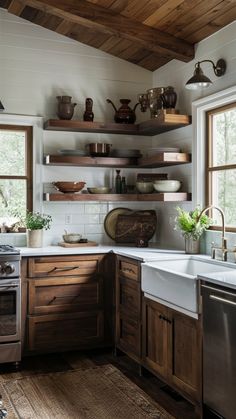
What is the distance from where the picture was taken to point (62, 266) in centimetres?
412

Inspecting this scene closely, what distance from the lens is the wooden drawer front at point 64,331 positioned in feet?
13.3

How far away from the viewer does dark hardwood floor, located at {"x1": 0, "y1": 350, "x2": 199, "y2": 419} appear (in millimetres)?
3170

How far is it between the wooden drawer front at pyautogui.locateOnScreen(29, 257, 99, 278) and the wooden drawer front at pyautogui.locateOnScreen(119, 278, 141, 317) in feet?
1.04

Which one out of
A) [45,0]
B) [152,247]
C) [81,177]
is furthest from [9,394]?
[45,0]

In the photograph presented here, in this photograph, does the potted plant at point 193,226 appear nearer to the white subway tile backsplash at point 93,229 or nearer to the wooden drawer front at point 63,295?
the wooden drawer front at point 63,295

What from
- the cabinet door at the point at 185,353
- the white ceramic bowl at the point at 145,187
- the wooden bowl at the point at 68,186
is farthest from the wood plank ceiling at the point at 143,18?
the cabinet door at the point at 185,353

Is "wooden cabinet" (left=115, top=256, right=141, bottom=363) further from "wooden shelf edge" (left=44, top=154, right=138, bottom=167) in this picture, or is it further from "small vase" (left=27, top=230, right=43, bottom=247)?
"wooden shelf edge" (left=44, top=154, right=138, bottom=167)

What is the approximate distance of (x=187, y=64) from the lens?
173 inches

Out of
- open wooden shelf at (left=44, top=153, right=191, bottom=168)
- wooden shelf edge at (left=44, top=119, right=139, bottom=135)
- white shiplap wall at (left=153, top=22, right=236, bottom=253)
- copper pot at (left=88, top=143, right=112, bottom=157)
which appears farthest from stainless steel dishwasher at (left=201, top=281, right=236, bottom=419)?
wooden shelf edge at (left=44, top=119, right=139, bottom=135)

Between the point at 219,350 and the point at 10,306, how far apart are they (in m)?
1.88

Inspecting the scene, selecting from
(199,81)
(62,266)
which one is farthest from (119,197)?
(199,81)

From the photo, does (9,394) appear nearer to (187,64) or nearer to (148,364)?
(148,364)

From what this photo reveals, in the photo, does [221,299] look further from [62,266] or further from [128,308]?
[62,266]

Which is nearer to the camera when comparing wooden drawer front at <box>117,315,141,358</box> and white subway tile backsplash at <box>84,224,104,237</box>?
wooden drawer front at <box>117,315,141,358</box>
